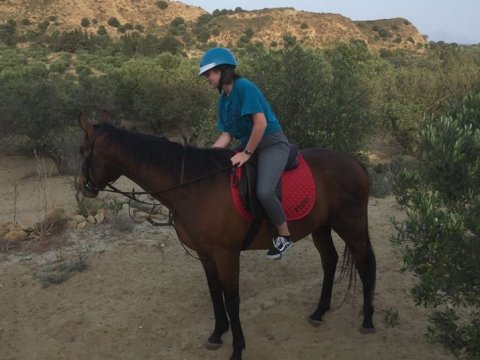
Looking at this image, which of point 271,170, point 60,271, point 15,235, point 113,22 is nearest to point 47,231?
point 15,235

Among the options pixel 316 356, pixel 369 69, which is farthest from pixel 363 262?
pixel 369 69

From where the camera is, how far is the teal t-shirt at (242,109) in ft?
11.7

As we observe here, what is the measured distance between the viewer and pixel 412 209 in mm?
2689

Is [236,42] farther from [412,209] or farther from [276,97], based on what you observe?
[412,209]

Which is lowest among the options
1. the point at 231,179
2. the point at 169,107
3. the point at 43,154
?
the point at 43,154

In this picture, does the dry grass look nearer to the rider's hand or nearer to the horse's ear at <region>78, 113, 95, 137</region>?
the horse's ear at <region>78, 113, 95, 137</region>

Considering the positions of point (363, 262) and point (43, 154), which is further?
point (43, 154)

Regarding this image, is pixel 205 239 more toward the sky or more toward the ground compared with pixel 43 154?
more toward the sky

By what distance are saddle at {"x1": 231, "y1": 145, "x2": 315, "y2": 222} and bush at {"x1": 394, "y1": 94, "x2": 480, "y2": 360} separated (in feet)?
3.87

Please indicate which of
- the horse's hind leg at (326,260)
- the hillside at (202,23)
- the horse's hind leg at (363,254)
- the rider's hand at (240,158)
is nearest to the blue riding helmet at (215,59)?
the rider's hand at (240,158)

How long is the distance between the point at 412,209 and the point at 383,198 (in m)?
6.82

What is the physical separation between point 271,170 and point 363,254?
5.19 ft

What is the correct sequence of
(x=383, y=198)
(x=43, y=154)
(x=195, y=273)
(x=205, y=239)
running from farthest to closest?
(x=43, y=154)
(x=383, y=198)
(x=195, y=273)
(x=205, y=239)

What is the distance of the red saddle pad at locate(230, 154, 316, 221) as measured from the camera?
400 centimetres
